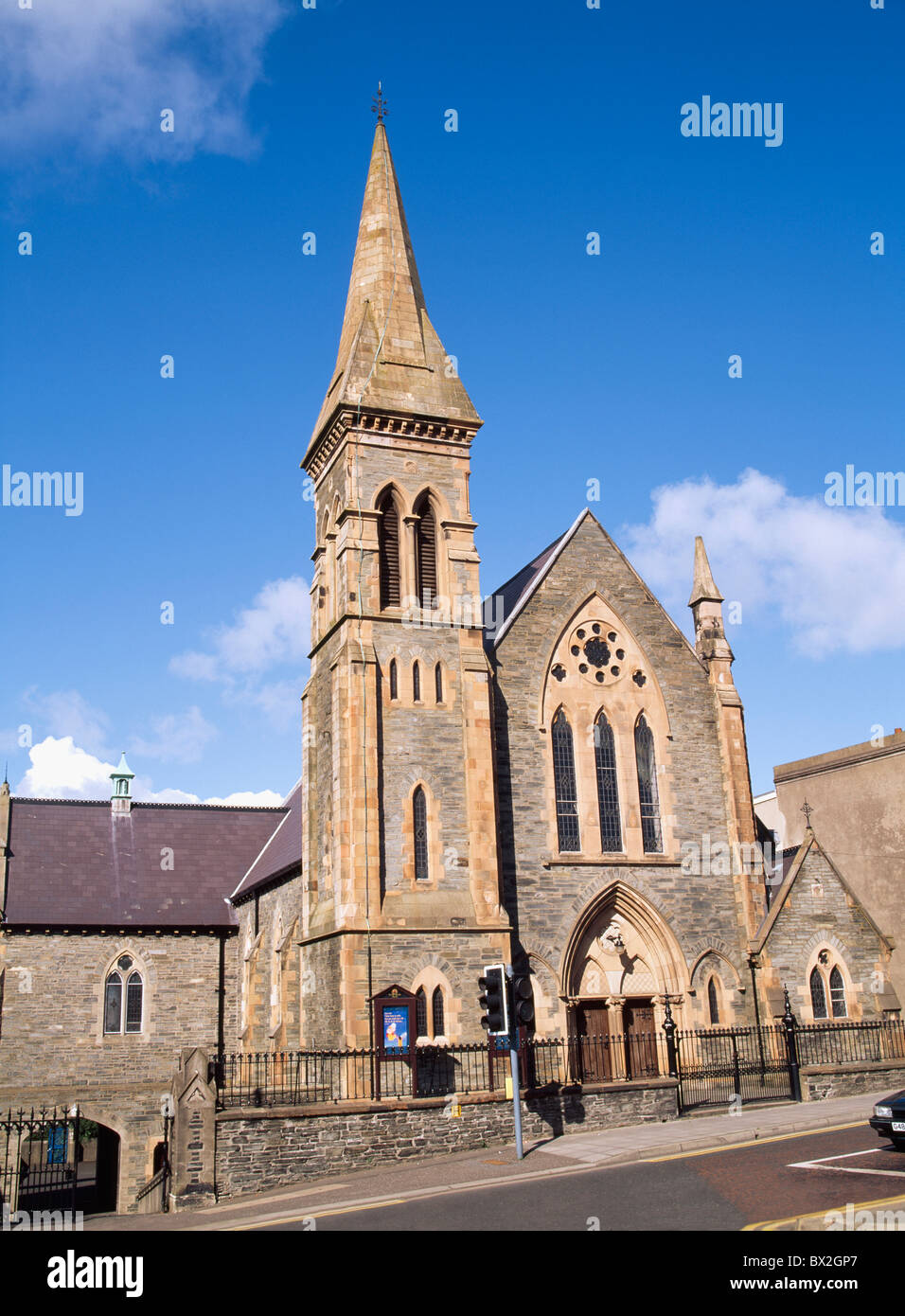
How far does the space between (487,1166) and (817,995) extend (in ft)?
41.0

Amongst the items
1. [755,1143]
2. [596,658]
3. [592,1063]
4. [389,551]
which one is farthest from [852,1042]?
[389,551]

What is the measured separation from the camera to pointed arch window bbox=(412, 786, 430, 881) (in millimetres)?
23516

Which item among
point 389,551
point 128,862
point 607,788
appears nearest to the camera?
point 389,551

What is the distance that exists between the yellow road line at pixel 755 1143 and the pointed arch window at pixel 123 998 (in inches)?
756

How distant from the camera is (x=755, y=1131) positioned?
1802 cm

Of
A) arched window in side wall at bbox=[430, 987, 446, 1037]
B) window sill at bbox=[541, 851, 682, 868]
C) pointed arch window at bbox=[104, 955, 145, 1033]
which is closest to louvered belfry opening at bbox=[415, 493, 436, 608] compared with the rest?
window sill at bbox=[541, 851, 682, 868]

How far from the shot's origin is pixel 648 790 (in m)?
27.8

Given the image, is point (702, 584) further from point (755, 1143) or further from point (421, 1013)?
point (755, 1143)

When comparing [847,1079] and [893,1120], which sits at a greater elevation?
[893,1120]

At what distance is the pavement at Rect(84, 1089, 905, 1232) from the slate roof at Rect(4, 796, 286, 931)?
1491 centimetres

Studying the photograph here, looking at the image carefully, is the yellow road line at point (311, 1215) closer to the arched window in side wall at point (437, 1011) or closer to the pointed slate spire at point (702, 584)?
the arched window in side wall at point (437, 1011)

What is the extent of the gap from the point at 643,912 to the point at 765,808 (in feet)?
69.1

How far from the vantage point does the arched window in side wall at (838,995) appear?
26.3 m
